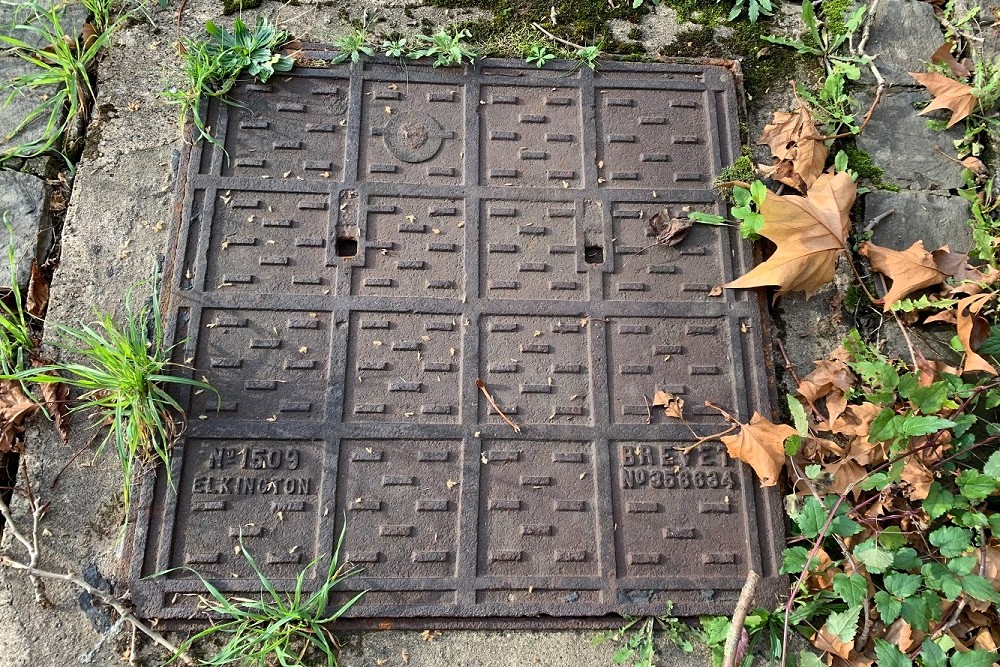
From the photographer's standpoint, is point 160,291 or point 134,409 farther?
point 160,291

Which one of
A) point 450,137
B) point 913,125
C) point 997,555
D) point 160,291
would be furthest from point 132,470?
point 913,125

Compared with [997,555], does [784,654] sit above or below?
below

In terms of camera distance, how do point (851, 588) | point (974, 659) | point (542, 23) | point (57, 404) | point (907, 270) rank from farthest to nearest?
point (542, 23), point (907, 270), point (57, 404), point (851, 588), point (974, 659)

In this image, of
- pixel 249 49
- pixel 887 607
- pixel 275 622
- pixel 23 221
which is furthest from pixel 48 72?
pixel 887 607

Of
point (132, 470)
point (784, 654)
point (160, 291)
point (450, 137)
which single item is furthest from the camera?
point (450, 137)

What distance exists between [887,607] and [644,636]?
90 centimetres

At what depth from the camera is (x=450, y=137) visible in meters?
3.20

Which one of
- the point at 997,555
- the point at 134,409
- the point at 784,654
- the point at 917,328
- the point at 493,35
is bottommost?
A: the point at 784,654

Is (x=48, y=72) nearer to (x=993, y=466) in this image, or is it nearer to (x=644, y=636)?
(x=644, y=636)

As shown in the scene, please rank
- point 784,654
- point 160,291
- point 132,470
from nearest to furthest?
point 784,654, point 132,470, point 160,291

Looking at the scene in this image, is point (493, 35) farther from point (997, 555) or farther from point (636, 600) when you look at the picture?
point (997, 555)

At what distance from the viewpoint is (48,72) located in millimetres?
3232

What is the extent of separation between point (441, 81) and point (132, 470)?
2.13 m

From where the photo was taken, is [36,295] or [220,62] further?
[220,62]
